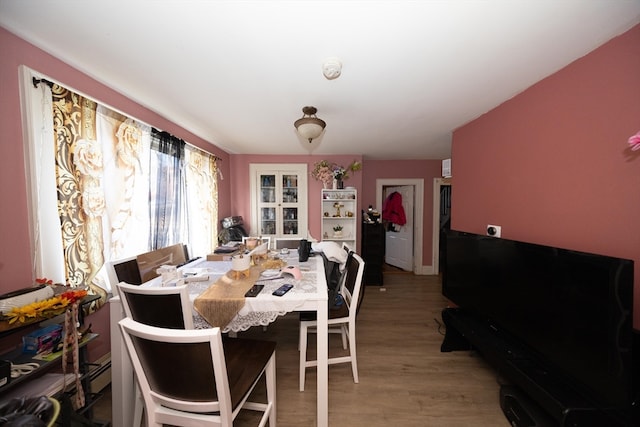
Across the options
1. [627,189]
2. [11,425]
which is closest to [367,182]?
[627,189]

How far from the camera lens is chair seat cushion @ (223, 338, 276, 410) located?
1060 mm

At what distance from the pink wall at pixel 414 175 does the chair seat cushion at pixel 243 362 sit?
3.47 m

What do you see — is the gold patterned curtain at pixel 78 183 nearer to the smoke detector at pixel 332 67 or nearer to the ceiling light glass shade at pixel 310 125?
the ceiling light glass shade at pixel 310 125

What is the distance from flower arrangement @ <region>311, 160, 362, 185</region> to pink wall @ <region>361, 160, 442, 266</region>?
→ 26.3 inches

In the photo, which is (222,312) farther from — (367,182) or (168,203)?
(367,182)

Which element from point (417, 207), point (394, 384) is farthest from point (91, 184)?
point (417, 207)

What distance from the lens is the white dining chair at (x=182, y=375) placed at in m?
0.78

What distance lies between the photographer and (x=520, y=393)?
1.50 m

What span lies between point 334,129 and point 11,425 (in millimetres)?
2836

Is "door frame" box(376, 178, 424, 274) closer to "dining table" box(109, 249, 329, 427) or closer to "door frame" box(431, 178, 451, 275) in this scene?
"door frame" box(431, 178, 451, 275)

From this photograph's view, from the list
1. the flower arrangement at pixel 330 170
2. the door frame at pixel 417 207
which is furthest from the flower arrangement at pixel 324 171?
the door frame at pixel 417 207

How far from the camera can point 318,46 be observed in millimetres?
1245

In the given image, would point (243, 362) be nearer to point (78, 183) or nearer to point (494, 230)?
point (78, 183)

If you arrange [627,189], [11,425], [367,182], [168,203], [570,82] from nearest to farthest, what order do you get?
[11,425], [627,189], [570,82], [168,203], [367,182]
